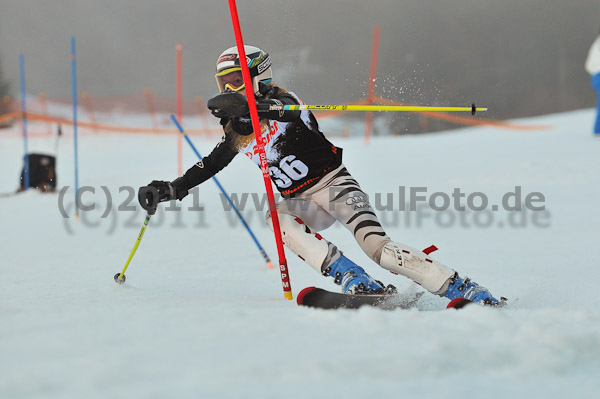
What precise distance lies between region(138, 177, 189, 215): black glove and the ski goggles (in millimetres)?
531

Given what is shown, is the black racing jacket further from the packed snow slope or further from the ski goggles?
the packed snow slope

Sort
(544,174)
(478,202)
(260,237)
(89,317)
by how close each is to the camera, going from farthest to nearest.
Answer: (544,174) < (478,202) < (260,237) < (89,317)

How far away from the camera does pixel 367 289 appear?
2.52 meters

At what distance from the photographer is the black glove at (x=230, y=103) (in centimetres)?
262

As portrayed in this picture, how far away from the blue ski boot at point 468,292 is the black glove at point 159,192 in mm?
1400

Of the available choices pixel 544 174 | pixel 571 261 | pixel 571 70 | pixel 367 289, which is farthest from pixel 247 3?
pixel 571 70

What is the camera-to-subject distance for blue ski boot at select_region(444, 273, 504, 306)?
250cm

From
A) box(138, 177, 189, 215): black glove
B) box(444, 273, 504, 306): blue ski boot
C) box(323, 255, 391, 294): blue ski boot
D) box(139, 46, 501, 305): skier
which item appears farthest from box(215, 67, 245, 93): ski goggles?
box(444, 273, 504, 306): blue ski boot

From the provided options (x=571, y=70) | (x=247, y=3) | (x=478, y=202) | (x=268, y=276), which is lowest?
(x=268, y=276)

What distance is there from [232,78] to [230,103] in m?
0.34

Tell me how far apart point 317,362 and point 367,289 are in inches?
41.7

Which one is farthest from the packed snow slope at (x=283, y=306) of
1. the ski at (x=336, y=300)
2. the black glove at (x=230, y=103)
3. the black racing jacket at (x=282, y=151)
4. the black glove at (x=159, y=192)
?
the black glove at (x=230, y=103)

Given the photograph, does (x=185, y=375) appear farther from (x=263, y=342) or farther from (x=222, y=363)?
(x=263, y=342)

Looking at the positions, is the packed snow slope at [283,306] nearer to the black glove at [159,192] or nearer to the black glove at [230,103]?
the black glove at [159,192]
